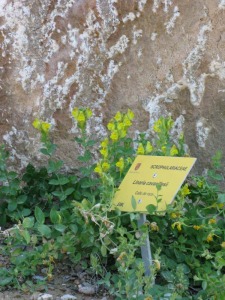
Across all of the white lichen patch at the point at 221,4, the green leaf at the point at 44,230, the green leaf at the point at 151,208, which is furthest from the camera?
the white lichen patch at the point at 221,4

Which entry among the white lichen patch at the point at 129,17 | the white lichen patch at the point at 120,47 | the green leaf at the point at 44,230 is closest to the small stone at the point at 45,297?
the green leaf at the point at 44,230

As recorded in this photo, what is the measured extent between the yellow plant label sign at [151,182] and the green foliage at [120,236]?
28mm

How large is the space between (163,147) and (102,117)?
0.60 meters

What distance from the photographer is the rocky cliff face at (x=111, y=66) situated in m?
3.27

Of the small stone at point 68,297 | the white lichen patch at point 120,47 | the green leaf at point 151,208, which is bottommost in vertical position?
the small stone at point 68,297

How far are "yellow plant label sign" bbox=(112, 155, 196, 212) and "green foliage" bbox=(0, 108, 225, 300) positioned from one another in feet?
0.09

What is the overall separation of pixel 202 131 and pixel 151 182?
73cm

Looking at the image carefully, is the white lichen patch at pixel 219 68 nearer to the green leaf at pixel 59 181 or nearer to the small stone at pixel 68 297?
the green leaf at pixel 59 181

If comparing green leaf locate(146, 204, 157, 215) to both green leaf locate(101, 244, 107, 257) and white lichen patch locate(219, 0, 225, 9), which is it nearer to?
green leaf locate(101, 244, 107, 257)

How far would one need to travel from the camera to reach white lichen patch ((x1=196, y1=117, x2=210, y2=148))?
328cm

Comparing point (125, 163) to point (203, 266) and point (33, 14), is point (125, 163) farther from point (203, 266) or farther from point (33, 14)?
point (33, 14)

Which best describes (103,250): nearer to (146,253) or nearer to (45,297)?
(146,253)

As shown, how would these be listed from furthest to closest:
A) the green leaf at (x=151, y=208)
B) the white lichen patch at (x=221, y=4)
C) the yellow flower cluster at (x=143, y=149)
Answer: the white lichen patch at (x=221, y=4) < the yellow flower cluster at (x=143, y=149) < the green leaf at (x=151, y=208)

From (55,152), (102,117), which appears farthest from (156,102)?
(55,152)
